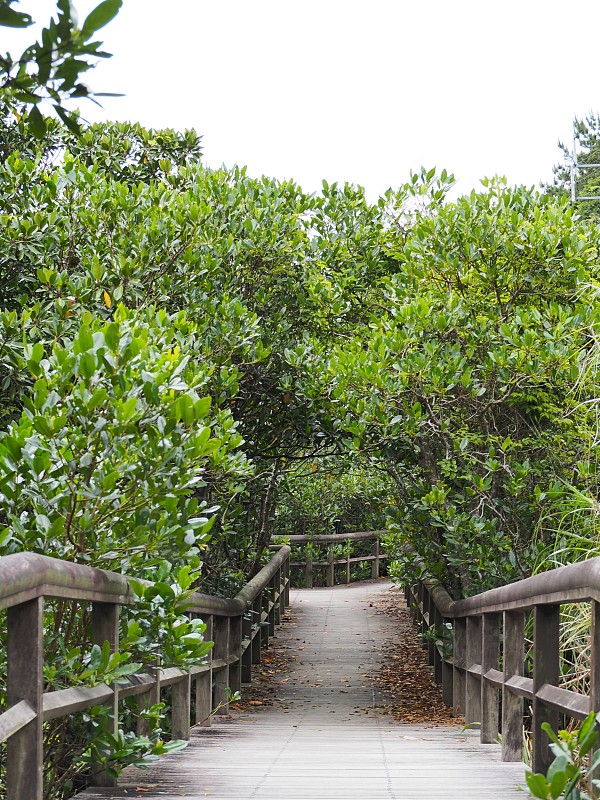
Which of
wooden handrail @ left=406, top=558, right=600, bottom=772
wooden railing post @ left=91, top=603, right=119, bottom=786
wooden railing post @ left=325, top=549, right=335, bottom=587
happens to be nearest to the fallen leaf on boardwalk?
wooden handrail @ left=406, top=558, right=600, bottom=772

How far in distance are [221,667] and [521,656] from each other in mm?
3235

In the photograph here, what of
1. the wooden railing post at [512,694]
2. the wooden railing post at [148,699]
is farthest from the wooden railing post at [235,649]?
the wooden railing post at [512,694]

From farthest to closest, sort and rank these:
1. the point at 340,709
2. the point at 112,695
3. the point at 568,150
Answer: the point at 568,150 → the point at 340,709 → the point at 112,695

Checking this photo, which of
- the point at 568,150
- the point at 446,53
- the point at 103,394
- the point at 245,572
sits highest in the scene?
the point at 568,150

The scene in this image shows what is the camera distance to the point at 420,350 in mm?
7406

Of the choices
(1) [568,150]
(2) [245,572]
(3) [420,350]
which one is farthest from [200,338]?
(1) [568,150]

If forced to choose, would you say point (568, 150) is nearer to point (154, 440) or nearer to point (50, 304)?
point (50, 304)

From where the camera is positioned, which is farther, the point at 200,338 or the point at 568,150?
the point at 568,150

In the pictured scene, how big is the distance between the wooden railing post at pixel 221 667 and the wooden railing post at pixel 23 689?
4.28 metres

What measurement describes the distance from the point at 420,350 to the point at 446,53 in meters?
9.32

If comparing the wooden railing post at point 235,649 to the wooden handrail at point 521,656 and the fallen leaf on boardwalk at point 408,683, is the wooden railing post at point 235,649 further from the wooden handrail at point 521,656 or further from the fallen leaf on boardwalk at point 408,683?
the wooden handrail at point 521,656

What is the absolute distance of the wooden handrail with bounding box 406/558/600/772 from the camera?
299cm

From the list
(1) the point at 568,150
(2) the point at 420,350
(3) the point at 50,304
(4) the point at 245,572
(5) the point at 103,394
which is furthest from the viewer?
(1) the point at 568,150

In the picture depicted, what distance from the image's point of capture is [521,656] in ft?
15.1
